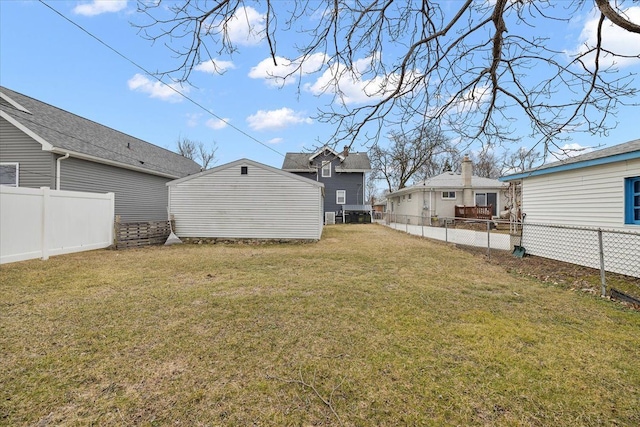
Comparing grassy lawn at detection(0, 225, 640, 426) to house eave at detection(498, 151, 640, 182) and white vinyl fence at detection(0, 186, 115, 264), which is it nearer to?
white vinyl fence at detection(0, 186, 115, 264)

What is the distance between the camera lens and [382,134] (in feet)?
13.1

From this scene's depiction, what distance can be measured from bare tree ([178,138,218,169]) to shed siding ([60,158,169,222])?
83.8 feet

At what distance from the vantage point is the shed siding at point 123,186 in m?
10.6

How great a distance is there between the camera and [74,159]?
10.6m

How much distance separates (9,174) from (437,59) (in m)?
13.5

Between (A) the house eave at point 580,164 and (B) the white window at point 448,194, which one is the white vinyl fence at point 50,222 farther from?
(B) the white window at point 448,194

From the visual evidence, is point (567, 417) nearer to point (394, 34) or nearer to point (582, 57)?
point (582, 57)

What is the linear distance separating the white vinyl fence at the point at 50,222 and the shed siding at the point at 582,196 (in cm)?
1338

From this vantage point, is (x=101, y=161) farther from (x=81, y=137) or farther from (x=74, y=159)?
(x=81, y=137)

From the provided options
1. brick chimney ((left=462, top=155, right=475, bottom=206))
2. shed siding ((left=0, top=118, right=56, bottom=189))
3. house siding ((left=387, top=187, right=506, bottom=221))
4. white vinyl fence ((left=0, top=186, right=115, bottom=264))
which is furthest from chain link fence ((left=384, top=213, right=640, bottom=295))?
shed siding ((left=0, top=118, right=56, bottom=189))

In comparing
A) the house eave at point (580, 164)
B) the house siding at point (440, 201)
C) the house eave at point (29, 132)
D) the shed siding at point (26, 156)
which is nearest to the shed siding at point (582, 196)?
the house eave at point (580, 164)

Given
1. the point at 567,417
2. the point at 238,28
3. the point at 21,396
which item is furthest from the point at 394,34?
the point at 21,396

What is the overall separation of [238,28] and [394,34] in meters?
2.07

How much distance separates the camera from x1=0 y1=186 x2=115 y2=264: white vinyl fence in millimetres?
6496
